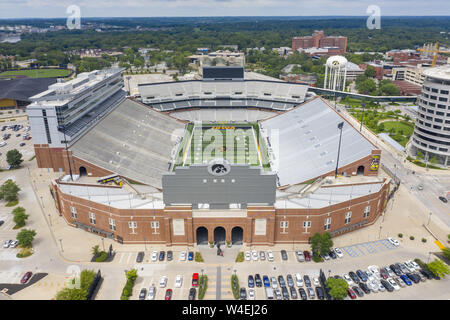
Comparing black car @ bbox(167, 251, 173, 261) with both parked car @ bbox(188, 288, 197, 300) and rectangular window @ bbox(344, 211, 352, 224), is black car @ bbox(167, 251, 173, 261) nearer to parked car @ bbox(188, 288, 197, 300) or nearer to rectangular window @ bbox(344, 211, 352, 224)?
parked car @ bbox(188, 288, 197, 300)

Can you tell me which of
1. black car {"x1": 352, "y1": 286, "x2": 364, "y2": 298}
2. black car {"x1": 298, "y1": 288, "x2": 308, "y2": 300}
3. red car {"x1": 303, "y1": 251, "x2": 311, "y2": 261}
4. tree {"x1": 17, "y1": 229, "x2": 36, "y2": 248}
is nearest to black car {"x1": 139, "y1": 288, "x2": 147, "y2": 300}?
black car {"x1": 298, "y1": 288, "x2": 308, "y2": 300}

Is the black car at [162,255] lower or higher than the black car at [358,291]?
higher

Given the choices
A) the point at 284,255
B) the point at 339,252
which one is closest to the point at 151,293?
the point at 284,255

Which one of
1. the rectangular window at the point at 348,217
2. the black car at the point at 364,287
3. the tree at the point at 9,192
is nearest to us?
the black car at the point at 364,287

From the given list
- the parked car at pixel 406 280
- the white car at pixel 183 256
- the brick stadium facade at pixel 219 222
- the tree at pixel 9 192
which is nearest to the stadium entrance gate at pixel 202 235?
the brick stadium facade at pixel 219 222

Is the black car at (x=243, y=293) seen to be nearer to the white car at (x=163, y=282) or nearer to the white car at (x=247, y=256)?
the white car at (x=247, y=256)

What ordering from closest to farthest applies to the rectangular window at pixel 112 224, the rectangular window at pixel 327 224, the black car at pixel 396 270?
the black car at pixel 396 270 < the rectangular window at pixel 327 224 < the rectangular window at pixel 112 224

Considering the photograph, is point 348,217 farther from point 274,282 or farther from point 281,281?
point 274,282
